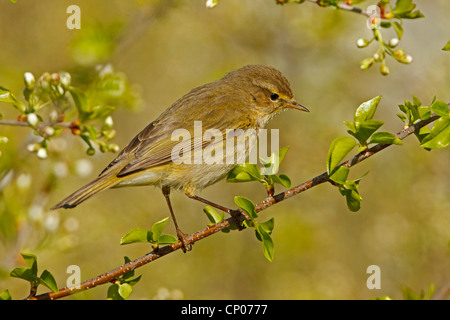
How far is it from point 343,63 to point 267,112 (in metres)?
2.10

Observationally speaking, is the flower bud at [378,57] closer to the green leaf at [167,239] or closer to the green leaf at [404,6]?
the green leaf at [404,6]

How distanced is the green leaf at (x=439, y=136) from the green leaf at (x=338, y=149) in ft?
1.09

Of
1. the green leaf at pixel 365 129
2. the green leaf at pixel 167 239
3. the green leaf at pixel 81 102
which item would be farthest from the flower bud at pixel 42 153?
the green leaf at pixel 365 129

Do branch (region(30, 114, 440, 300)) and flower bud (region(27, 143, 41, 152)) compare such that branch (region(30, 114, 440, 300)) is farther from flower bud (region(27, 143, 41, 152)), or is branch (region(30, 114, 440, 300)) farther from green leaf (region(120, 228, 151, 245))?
flower bud (region(27, 143, 41, 152))

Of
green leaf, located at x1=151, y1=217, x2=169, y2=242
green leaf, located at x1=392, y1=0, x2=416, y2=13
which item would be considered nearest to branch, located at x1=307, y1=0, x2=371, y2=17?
green leaf, located at x1=392, y1=0, x2=416, y2=13

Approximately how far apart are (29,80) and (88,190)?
113 centimetres

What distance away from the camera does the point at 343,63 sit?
261 inches

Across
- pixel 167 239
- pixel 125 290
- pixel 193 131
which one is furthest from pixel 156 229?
pixel 193 131

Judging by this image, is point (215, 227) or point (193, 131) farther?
point (193, 131)

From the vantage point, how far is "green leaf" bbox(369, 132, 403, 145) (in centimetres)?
253

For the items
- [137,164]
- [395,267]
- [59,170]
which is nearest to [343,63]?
[395,267]

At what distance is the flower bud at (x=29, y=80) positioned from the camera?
9.47ft

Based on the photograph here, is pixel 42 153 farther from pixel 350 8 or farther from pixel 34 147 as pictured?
pixel 350 8

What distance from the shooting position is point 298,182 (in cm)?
613
